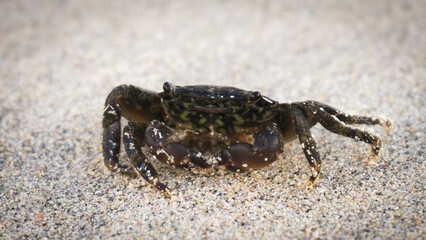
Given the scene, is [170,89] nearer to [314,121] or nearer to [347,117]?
[314,121]

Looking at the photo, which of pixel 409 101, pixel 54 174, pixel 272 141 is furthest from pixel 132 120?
pixel 409 101

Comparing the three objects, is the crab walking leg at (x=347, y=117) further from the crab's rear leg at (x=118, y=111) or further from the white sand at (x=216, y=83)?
the crab's rear leg at (x=118, y=111)

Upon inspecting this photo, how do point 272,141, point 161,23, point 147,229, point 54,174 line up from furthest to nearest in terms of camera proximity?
1. point 161,23
2. point 54,174
3. point 272,141
4. point 147,229

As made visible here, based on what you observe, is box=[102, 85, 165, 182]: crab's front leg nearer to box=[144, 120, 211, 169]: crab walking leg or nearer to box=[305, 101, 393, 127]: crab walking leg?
box=[144, 120, 211, 169]: crab walking leg

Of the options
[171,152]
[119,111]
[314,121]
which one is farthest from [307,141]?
[119,111]

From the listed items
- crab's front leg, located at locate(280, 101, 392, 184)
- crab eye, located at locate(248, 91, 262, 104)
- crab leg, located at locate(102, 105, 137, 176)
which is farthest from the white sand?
crab eye, located at locate(248, 91, 262, 104)

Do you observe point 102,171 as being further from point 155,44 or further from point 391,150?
point 155,44

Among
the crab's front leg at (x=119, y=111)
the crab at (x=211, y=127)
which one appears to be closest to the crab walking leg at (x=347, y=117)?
the crab at (x=211, y=127)
